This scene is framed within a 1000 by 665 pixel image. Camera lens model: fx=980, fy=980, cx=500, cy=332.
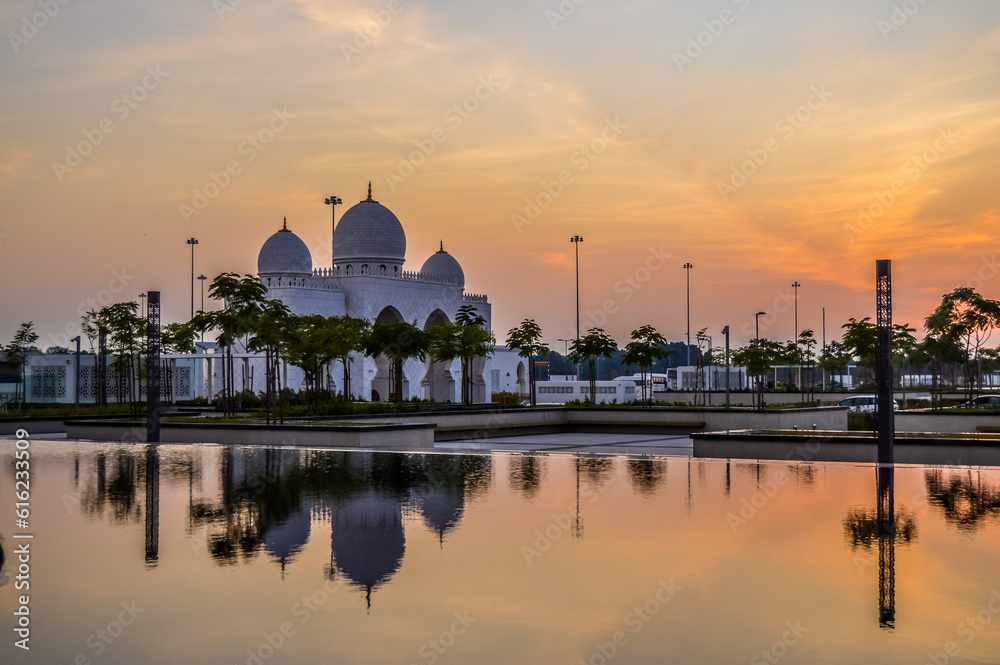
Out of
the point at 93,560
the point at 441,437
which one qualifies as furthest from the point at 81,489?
the point at 441,437

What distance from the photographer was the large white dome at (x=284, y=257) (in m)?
47.7

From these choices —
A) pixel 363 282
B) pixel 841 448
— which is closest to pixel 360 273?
pixel 363 282

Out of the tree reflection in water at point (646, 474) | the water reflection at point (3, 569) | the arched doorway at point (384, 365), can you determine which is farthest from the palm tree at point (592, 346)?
the water reflection at point (3, 569)

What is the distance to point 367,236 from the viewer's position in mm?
47469

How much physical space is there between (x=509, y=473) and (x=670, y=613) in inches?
285

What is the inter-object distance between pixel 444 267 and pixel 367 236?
7634 mm

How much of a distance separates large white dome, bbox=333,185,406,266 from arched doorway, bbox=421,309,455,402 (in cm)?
434

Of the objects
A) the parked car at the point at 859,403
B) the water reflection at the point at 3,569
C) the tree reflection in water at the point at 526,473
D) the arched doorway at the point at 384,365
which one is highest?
the arched doorway at the point at 384,365

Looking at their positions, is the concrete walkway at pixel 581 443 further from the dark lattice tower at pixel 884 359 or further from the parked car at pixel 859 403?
the parked car at pixel 859 403

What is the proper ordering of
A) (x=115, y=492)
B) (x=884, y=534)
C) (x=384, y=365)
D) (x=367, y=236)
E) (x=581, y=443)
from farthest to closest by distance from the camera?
(x=384, y=365) < (x=367, y=236) < (x=581, y=443) < (x=115, y=492) < (x=884, y=534)

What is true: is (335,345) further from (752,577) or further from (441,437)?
(752,577)

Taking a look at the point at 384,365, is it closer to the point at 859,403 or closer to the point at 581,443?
the point at 859,403

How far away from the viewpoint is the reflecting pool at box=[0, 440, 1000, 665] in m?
5.25

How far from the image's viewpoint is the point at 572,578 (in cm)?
669
